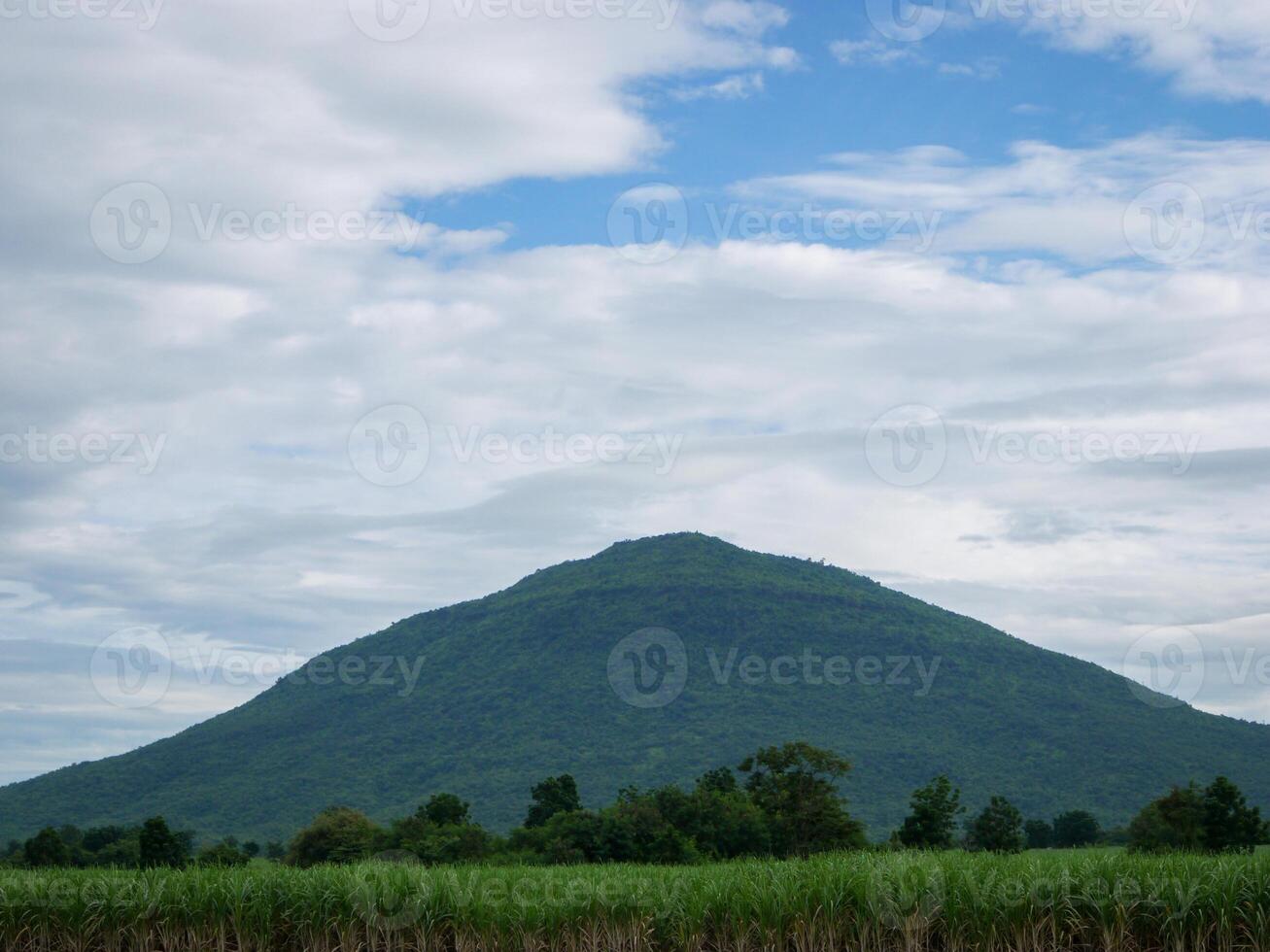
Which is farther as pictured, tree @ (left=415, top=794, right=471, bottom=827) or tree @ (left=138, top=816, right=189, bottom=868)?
tree @ (left=415, top=794, right=471, bottom=827)

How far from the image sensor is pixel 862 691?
168 meters

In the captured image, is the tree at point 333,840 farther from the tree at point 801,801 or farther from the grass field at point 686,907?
the grass field at point 686,907

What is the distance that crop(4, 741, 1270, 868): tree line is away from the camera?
63.2 meters

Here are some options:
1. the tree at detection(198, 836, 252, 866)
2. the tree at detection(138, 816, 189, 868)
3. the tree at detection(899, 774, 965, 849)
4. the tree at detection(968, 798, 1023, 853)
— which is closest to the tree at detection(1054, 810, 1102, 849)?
the tree at detection(968, 798, 1023, 853)

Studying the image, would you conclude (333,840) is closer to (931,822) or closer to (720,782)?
(720,782)

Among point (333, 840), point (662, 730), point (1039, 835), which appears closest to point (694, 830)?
point (333, 840)

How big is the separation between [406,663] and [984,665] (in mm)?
86981

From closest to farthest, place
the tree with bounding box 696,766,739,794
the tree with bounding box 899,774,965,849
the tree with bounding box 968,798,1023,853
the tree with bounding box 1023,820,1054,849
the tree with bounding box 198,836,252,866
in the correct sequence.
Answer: the tree with bounding box 198,836,252,866 < the tree with bounding box 899,774,965,849 < the tree with bounding box 968,798,1023,853 < the tree with bounding box 696,766,739,794 < the tree with bounding box 1023,820,1054,849

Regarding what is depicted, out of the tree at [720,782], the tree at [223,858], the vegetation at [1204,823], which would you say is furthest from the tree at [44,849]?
the vegetation at [1204,823]

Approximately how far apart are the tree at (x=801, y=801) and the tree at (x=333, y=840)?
2245 cm

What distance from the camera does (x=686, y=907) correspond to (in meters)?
24.3

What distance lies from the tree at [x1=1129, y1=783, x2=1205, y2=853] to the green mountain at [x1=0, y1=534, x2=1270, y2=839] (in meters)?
38.3

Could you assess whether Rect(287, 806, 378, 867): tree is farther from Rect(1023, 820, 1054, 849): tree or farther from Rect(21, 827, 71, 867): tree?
Rect(1023, 820, 1054, 849): tree

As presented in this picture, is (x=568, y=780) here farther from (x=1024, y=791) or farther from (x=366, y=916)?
(x=1024, y=791)
